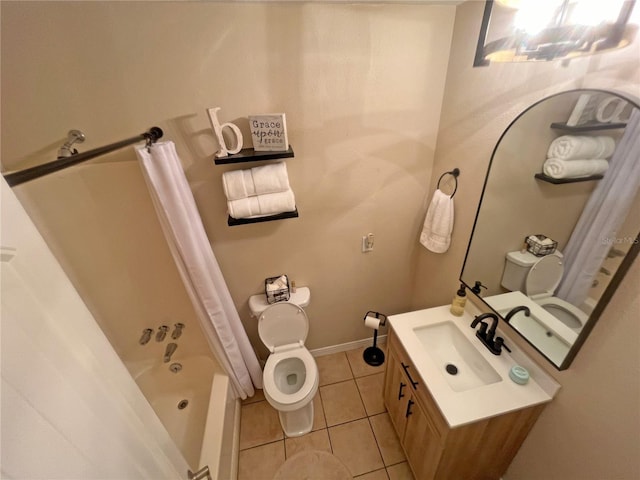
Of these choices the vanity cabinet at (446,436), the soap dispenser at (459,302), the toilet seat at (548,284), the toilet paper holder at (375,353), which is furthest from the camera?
the toilet paper holder at (375,353)

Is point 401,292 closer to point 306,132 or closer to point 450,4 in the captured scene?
point 306,132

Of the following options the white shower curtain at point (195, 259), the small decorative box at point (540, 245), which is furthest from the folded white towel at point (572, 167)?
the white shower curtain at point (195, 259)

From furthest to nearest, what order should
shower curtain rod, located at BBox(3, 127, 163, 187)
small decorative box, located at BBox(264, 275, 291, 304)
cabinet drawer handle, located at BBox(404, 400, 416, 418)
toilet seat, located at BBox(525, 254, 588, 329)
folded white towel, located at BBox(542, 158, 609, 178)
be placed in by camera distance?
small decorative box, located at BBox(264, 275, 291, 304) < cabinet drawer handle, located at BBox(404, 400, 416, 418) < toilet seat, located at BBox(525, 254, 588, 329) < folded white towel, located at BBox(542, 158, 609, 178) < shower curtain rod, located at BBox(3, 127, 163, 187)

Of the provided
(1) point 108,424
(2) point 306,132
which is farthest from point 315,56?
(1) point 108,424

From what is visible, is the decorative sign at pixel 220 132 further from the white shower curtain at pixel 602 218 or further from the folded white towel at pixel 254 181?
the white shower curtain at pixel 602 218

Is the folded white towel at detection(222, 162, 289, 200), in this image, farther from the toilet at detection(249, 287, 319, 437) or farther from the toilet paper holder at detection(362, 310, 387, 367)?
the toilet paper holder at detection(362, 310, 387, 367)

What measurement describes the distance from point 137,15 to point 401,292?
2223mm

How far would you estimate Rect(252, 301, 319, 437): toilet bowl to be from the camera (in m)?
1.73

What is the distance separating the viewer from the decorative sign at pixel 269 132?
1.25m

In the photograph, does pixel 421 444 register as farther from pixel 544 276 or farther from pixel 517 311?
pixel 544 276

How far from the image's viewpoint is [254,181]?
1346 millimetres

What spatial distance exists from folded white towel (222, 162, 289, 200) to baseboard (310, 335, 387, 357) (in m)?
1.50

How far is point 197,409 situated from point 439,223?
79.2 inches

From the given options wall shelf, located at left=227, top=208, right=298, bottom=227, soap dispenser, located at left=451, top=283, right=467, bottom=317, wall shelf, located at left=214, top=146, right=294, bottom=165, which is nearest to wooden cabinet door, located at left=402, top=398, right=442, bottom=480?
soap dispenser, located at left=451, top=283, right=467, bottom=317
